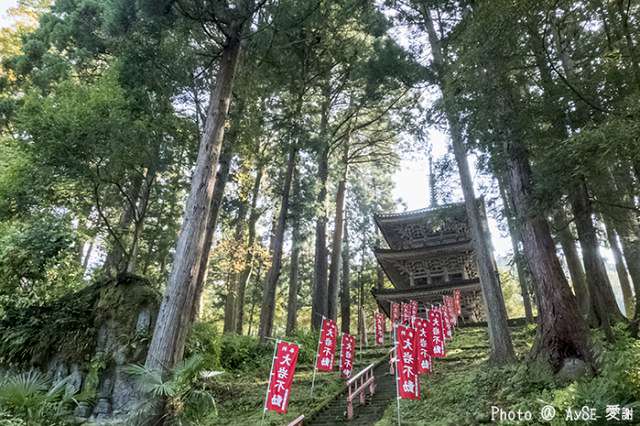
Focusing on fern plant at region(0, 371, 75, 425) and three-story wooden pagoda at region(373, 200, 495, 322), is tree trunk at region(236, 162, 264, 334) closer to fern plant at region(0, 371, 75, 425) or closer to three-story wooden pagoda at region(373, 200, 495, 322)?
three-story wooden pagoda at region(373, 200, 495, 322)

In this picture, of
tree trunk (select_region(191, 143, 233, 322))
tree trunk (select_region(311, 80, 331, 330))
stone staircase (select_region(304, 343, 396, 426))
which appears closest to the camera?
stone staircase (select_region(304, 343, 396, 426))

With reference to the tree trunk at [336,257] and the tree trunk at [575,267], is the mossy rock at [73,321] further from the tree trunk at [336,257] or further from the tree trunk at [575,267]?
the tree trunk at [575,267]

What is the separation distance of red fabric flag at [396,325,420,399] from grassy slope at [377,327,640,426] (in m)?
0.43

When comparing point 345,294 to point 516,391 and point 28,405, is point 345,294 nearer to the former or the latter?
point 516,391

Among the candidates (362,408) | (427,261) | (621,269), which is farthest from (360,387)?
(427,261)

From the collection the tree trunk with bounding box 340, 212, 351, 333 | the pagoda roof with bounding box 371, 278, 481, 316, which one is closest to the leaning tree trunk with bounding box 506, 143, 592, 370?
the pagoda roof with bounding box 371, 278, 481, 316

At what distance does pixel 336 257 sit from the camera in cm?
1598

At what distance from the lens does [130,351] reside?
7.43m

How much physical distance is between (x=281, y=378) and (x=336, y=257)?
380 inches

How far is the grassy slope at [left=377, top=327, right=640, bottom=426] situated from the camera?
398cm

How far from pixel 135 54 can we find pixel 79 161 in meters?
2.88

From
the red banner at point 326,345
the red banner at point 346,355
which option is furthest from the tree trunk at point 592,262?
the red banner at point 326,345

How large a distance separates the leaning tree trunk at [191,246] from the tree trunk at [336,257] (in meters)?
8.73

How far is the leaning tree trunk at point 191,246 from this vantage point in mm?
5719
